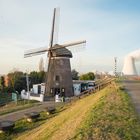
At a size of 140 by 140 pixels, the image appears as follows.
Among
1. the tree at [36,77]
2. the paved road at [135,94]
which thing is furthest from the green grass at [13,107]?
the tree at [36,77]

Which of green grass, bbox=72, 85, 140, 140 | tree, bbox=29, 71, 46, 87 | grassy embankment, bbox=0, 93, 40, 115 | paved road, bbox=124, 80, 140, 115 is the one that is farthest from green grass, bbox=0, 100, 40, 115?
tree, bbox=29, 71, 46, 87

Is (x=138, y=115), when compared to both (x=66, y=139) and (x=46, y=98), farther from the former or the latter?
(x=46, y=98)

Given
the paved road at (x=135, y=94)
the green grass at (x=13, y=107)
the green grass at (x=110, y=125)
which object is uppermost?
the paved road at (x=135, y=94)

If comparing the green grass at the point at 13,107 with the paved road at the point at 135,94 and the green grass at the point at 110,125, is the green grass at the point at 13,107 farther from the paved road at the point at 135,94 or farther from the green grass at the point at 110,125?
the green grass at the point at 110,125

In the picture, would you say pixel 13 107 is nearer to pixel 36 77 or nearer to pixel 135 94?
pixel 135 94

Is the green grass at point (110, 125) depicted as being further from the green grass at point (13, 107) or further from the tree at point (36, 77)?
the tree at point (36, 77)

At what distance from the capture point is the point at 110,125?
13.2m

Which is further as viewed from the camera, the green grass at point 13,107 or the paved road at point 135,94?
the green grass at point 13,107

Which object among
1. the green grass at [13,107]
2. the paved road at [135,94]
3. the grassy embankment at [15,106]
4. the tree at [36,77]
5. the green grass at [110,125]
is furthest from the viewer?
the tree at [36,77]

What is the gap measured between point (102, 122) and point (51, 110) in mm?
15534

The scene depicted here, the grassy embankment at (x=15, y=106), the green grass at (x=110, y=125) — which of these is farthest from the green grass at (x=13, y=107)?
the green grass at (x=110, y=125)

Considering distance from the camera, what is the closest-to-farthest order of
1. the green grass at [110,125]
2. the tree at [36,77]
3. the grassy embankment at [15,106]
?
the green grass at [110,125] → the grassy embankment at [15,106] → the tree at [36,77]

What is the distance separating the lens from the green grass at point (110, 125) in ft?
38.8

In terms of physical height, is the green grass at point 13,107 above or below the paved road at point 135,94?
below
